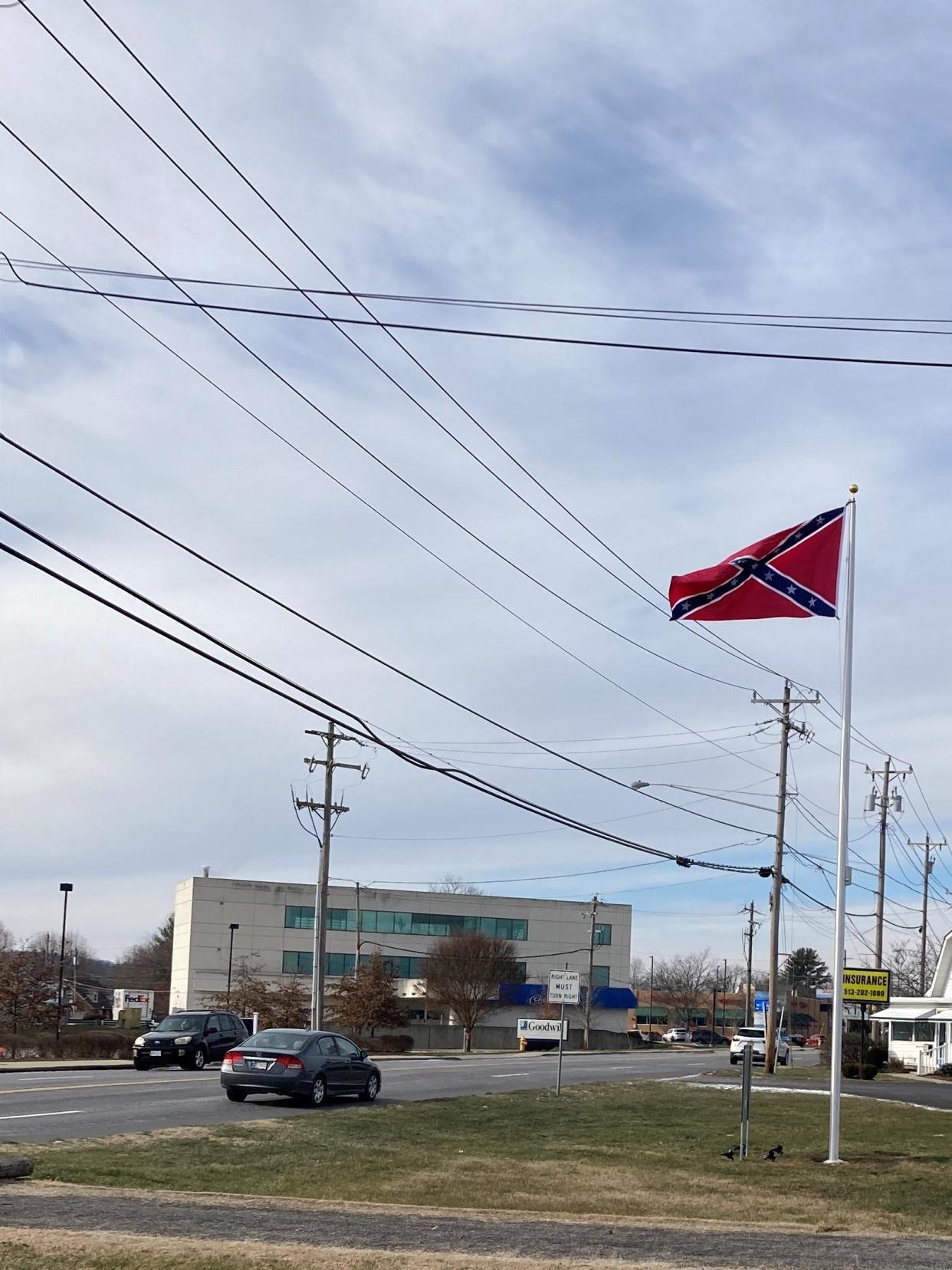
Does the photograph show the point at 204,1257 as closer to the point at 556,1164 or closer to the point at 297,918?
the point at 556,1164

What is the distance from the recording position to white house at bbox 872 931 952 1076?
62.9 meters

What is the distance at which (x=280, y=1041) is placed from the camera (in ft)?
86.9

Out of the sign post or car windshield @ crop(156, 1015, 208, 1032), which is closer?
the sign post

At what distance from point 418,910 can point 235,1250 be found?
3698 inches

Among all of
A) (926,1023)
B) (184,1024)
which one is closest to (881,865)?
(926,1023)

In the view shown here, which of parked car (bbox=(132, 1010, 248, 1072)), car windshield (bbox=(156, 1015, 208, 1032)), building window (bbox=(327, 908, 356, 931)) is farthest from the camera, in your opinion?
building window (bbox=(327, 908, 356, 931))

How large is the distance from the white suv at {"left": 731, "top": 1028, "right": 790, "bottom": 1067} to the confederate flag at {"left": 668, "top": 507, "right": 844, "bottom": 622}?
28545mm

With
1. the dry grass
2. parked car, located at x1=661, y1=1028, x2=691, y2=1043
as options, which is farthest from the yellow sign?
parked car, located at x1=661, y1=1028, x2=691, y2=1043

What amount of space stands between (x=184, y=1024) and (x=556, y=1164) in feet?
70.8

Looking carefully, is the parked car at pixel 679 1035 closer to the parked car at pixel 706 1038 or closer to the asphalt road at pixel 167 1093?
the parked car at pixel 706 1038

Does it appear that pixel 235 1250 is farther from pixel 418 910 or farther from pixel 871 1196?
pixel 418 910

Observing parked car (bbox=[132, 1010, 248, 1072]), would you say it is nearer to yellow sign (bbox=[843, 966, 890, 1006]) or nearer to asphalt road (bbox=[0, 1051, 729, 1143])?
asphalt road (bbox=[0, 1051, 729, 1143])

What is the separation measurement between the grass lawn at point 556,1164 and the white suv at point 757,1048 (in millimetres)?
22530

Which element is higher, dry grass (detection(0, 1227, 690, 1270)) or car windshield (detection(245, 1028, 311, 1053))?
dry grass (detection(0, 1227, 690, 1270))
